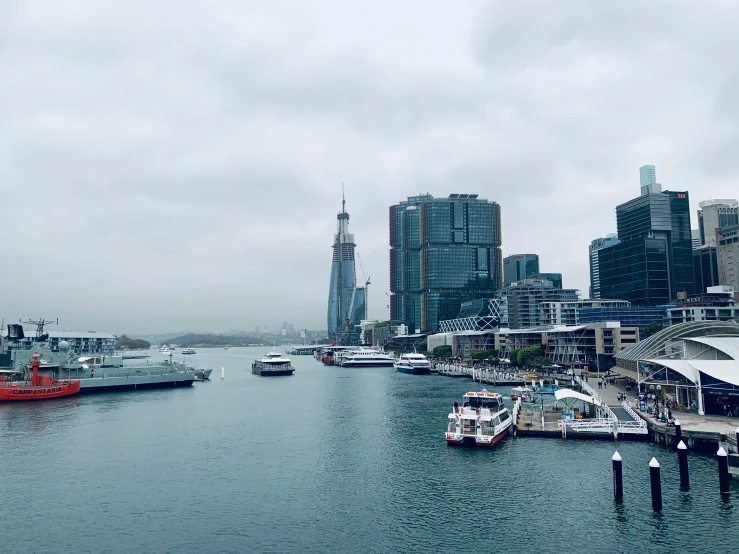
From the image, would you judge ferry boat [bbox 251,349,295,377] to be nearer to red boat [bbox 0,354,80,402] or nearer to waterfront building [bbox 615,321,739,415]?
red boat [bbox 0,354,80,402]

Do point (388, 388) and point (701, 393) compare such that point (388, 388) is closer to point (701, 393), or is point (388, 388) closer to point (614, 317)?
point (701, 393)

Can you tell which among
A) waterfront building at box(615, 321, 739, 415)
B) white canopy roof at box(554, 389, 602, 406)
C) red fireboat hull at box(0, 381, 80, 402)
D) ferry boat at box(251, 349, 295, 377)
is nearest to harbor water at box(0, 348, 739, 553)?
white canopy roof at box(554, 389, 602, 406)

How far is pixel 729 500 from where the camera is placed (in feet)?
127

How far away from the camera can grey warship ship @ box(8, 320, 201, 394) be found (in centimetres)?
11381

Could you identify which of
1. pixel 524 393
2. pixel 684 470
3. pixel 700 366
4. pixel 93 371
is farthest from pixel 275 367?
pixel 684 470

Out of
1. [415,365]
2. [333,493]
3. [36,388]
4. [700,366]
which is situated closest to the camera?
[333,493]

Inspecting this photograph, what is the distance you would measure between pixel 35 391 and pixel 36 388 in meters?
0.55

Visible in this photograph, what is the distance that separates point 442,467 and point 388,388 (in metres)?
75.3

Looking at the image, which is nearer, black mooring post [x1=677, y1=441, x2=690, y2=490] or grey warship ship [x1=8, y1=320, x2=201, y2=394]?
black mooring post [x1=677, y1=441, x2=690, y2=490]

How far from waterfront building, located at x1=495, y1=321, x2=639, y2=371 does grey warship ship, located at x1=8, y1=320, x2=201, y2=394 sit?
97.1 metres

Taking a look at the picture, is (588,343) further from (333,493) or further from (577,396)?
(333,493)

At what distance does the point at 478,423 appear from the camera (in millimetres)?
58125

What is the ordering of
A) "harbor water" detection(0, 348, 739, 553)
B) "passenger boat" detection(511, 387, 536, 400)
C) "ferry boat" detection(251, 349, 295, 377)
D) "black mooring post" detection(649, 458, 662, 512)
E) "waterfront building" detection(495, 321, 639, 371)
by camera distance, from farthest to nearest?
→ "ferry boat" detection(251, 349, 295, 377) < "waterfront building" detection(495, 321, 639, 371) < "passenger boat" detection(511, 387, 536, 400) < "black mooring post" detection(649, 458, 662, 512) < "harbor water" detection(0, 348, 739, 553)

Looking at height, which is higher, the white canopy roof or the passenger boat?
the white canopy roof
